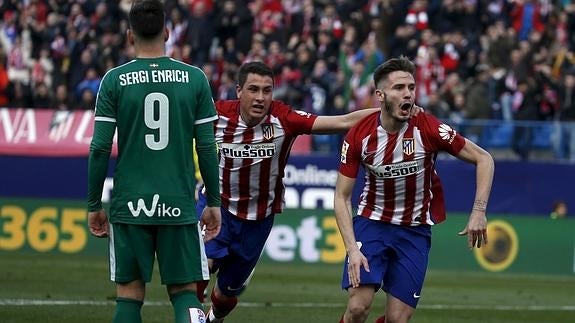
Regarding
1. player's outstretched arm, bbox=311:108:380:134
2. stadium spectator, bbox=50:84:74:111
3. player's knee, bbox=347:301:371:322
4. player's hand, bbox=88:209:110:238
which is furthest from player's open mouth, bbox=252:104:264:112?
stadium spectator, bbox=50:84:74:111

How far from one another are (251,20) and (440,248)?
30.8ft

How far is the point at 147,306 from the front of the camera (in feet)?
49.4

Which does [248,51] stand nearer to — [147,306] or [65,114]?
[65,114]

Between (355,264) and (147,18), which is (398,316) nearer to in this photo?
(355,264)

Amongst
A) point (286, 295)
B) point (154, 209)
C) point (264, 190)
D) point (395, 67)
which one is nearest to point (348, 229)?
point (395, 67)

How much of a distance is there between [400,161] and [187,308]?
8.15ft

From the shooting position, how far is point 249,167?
11805mm

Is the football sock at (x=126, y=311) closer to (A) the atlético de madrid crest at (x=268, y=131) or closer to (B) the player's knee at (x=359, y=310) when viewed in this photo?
(B) the player's knee at (x=359, y=310)

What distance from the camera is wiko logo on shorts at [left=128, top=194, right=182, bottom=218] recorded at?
855 centimetres

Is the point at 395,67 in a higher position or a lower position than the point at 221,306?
higher

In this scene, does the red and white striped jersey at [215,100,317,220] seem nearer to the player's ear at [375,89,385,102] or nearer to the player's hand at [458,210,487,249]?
the player's ear at [375,89,385,102]

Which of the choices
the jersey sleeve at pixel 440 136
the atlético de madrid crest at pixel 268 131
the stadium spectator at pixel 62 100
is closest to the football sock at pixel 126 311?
the jersey sleeve at pixel 440 136

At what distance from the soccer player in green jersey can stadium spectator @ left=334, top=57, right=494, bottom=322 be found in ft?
5.66

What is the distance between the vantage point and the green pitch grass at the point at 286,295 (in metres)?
14.4
